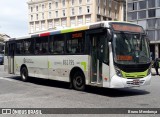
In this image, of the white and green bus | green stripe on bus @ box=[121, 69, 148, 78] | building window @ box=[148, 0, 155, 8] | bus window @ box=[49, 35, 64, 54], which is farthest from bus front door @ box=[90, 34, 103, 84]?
building window @ box=[148, 0, 155, 8]

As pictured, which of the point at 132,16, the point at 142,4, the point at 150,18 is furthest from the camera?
the point at 132,16

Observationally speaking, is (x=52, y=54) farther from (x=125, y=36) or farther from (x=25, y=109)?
(x=25, y=109)

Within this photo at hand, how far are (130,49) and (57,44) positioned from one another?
13.8ft

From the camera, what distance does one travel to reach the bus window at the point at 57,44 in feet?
48.1

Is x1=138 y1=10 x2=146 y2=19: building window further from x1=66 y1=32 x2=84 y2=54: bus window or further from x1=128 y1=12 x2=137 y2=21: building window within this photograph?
x1=66 y1=32 x2=84 y2=54: bus window

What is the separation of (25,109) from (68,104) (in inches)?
57.0

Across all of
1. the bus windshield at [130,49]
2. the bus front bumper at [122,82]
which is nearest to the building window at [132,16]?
the bus windshield at [130,49]

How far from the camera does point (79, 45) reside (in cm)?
1343

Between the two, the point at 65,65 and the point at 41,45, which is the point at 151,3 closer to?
the point at 41,45

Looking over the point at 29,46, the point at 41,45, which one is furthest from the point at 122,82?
the point at 29,46

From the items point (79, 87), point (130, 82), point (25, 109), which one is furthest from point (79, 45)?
point (25, 109)

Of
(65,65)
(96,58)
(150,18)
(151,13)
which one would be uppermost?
(151,13)

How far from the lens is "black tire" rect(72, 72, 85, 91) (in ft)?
44.0

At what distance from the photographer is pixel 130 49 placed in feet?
39.4
